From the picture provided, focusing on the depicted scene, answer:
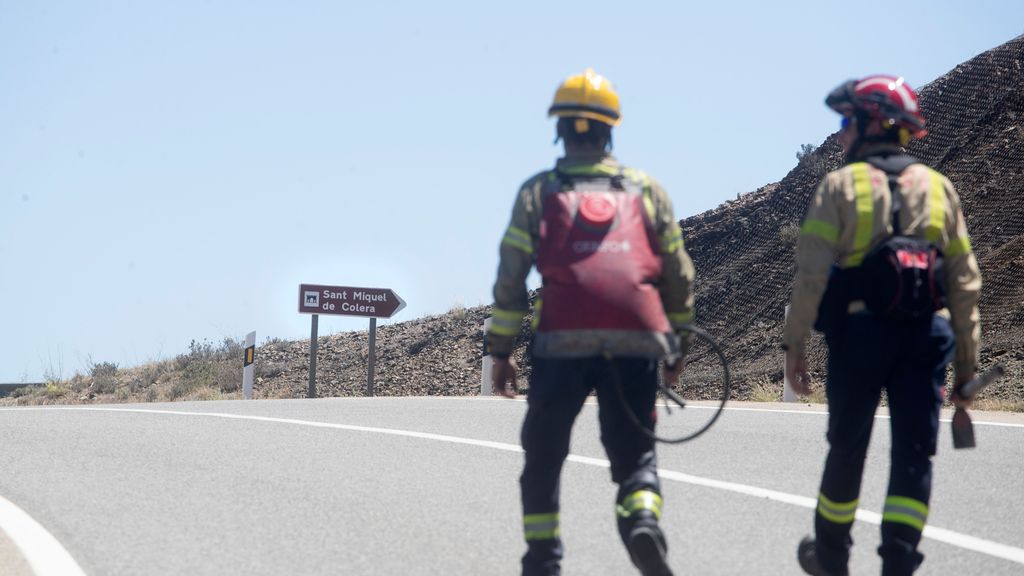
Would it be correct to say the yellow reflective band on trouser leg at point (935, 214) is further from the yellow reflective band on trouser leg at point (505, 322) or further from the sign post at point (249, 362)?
the sign post at point (249, 362)

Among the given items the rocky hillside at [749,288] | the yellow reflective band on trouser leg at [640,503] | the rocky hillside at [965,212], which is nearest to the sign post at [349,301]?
the rocky hillside at [749,288]

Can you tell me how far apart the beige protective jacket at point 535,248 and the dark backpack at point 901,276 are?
0.67m

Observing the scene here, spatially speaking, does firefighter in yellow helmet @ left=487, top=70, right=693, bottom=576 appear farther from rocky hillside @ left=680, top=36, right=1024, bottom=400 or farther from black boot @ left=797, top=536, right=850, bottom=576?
rocky hillside @ left=680, top=36, right=1024, bottom=400

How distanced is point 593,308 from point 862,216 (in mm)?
1082

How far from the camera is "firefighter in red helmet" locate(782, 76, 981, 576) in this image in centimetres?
482

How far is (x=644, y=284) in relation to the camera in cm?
479

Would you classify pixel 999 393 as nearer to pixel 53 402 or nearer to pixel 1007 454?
pixel 1007 454

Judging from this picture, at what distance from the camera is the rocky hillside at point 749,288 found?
78.4 ft

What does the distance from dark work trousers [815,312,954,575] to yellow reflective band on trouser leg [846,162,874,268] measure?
231 millimetres

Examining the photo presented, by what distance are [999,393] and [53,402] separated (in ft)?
70.0

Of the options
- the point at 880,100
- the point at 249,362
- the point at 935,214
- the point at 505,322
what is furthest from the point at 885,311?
the point at 249,362

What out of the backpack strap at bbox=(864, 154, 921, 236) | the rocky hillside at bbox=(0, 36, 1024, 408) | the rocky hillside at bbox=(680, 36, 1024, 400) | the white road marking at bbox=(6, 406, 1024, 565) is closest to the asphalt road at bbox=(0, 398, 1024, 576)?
the white road marking at bbox=(6, 406, 1024, 565)

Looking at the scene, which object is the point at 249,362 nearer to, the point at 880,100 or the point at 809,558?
the point at 809,558

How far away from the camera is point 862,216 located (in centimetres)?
486
